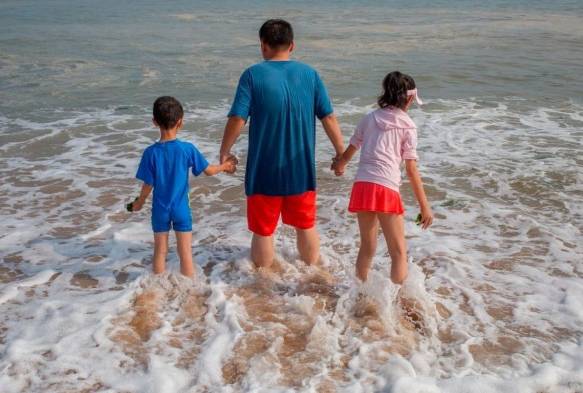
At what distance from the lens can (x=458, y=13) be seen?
31812 mm

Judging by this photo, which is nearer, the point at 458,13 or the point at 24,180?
the point at 24,180

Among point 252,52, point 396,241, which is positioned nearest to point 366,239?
point 396,241

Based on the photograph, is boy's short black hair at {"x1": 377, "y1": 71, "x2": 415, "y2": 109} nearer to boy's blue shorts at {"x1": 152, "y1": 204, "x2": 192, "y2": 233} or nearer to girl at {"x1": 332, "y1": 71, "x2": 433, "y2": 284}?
girl at {"x1": 332, "y1": 71, "x2": 433, "y2": 284}

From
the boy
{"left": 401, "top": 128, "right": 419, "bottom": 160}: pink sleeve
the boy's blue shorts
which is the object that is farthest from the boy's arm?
{"left": 401, "top": 128, "right": 419, "bottom": 160}: pink sleeve

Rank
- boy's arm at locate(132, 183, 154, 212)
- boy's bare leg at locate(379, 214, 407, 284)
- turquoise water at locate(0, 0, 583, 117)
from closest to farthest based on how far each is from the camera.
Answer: boy's bare leg at locate(379, 214, 407, 284) → boy's arm at locate(132, 183, 154, 212) → turquoise water at locate(0, 0, 583, 117)

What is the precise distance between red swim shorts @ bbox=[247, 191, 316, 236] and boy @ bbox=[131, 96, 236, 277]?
1.08ft

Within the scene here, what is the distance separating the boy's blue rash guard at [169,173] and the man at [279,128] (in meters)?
0.26

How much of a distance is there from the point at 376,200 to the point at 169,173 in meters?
1.44

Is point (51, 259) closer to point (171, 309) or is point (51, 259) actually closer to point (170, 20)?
Answer: point (171, 309)

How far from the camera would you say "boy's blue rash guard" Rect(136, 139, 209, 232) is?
14.1 feet

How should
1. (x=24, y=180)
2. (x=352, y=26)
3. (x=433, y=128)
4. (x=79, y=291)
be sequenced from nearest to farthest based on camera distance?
(x=79, y=291) → (x=24, y=180) → (x=433, y=128) → (x=352, y=26)

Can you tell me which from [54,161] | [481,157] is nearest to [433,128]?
[481,157]

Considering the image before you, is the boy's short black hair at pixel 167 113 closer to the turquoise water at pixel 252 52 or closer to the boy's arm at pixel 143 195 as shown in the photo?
the boy's arm at pixel 143 195

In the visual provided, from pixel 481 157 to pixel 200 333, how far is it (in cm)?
570
